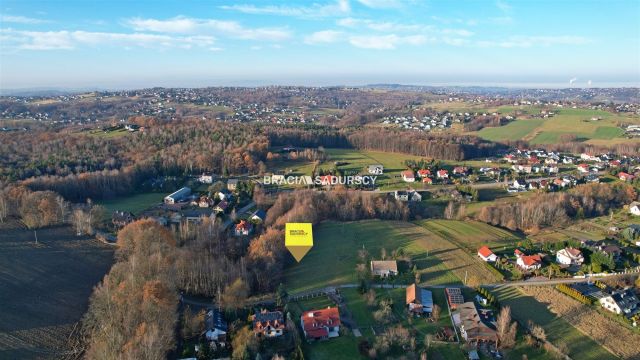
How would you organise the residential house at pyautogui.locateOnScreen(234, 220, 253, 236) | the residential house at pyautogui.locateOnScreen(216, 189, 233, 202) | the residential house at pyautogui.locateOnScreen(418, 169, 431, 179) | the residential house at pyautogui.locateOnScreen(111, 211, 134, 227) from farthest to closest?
1. the residential house at pyautogui.locateOnScreen(418, 169, 431, 179)
2. the residential house at pyautogui.locateOnScreen(216, 189, 233, 202)
3. the residential house at pyautogui.locateOnScreen(111, 211, 134, 227)
4. the residential house at pyautogui.locateOnScreen(234, 220, 253, 236)

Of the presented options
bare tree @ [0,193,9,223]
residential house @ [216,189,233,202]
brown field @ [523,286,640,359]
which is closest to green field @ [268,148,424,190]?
residential house @ [216,189,233,202]

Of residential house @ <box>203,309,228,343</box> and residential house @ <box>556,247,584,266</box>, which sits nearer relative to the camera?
residential house @ <box>203,309,228,343</box>

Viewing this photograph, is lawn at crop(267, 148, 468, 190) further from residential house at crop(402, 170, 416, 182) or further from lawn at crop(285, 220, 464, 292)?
lawn at crop(285, 220, 464, 292)

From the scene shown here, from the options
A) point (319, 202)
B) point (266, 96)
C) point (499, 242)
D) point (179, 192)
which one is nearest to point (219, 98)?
point (266, 96)

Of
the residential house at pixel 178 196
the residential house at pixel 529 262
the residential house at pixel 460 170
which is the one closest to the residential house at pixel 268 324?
the residential house at pixel 529 262

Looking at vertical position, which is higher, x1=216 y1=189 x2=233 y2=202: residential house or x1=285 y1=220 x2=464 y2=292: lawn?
A: x1=216 y1=189 x2=233 y2=202: residential house

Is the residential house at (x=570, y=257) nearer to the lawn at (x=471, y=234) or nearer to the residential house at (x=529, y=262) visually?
the residential house at (x=529, y=262)
